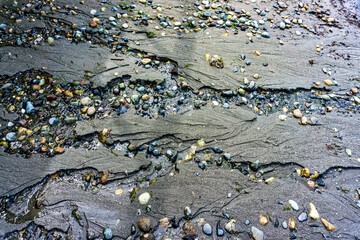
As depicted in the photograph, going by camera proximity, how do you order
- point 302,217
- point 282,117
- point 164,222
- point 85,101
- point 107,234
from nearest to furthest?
point 107,234, point 164,222, point 302,217, point 85,101, point 282,117

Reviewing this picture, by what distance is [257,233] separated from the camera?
6.32ft

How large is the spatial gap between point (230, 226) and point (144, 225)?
77 centimetres

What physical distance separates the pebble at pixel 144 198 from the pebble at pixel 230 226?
2.48 feet

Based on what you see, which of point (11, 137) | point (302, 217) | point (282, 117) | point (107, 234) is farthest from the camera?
point (282, 117)

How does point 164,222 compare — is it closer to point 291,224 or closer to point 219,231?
point 219,231

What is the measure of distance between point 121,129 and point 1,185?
1203mm

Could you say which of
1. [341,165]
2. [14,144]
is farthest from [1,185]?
[341,165]

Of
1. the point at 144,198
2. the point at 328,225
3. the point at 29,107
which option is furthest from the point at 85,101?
the point at 328,225

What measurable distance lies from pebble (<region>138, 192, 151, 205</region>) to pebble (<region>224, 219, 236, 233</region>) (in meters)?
0.76

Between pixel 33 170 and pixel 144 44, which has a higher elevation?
pixel 144 44

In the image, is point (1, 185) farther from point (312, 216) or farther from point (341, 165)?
point (341, 165)

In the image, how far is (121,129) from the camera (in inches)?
95.9

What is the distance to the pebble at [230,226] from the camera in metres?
1.93

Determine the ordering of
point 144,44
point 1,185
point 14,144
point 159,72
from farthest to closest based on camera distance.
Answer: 1. point 144,44
2. point 159,72
3. point 14,144
4. point 1,185
